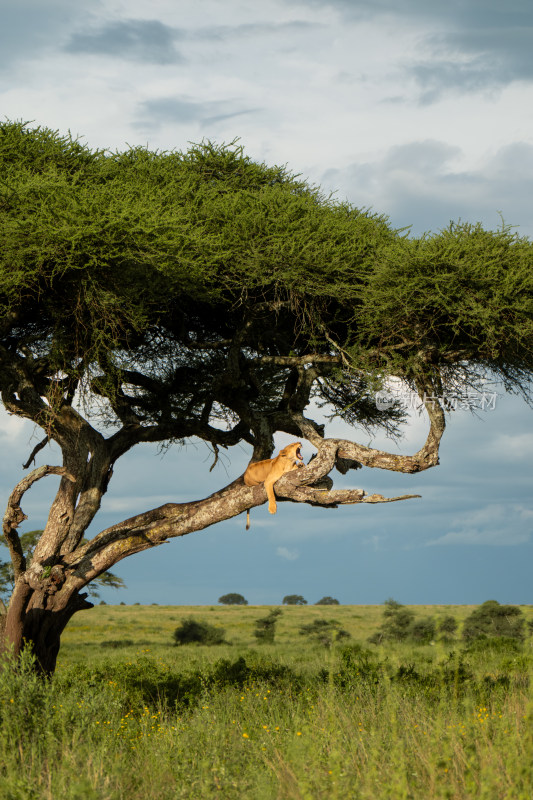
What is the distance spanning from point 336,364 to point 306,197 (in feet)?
10.4

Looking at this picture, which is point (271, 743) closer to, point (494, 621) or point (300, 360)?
point (300, 360)

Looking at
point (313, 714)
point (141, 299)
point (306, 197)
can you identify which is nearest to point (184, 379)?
point (141, 299)

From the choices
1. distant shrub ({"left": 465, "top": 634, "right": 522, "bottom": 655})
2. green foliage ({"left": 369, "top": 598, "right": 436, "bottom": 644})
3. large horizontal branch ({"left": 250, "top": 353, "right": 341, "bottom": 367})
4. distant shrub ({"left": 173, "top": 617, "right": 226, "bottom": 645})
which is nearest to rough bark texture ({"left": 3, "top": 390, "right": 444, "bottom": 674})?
large horizontal branch ({"left": 250, "top": 353, "right": 341, "bottom": 367})

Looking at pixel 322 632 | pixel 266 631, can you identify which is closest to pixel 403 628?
pixel 322 632

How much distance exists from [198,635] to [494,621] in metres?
11.7

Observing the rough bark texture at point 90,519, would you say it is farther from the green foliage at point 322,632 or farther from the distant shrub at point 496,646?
the green foliage at point 322,632

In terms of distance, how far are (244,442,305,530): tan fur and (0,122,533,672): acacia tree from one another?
7.4 inches

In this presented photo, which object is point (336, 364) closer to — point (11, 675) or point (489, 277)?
point (489, 277)

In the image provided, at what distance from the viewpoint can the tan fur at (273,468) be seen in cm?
1139

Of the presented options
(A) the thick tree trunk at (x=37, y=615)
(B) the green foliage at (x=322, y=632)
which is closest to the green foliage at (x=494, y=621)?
(B) the green foliage at (x=322, y=632)

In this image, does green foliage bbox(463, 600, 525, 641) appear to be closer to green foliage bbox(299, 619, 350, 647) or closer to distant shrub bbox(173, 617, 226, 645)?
green foliage bbox(299, 619, 350, 647)

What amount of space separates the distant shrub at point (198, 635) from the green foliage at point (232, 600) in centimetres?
2932

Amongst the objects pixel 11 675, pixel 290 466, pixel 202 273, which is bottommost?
pixel 11 675

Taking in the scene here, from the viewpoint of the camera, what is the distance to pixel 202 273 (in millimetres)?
11180
